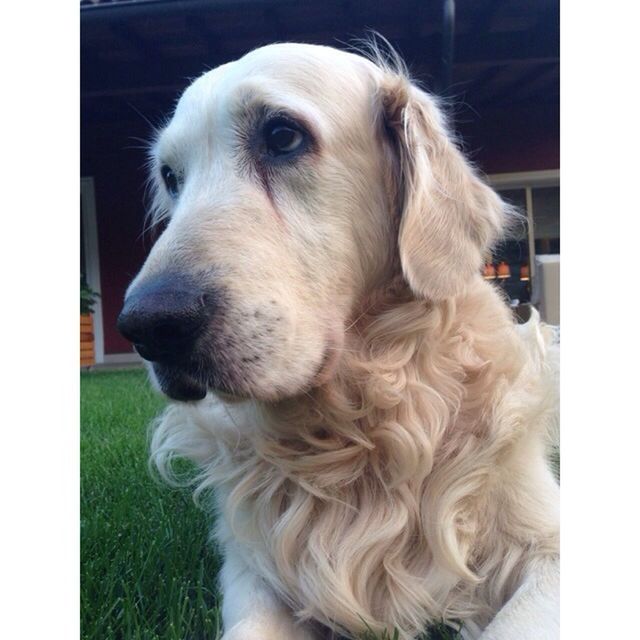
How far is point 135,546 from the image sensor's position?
67.9 inches

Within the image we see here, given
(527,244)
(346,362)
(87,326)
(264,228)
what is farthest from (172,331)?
(527,244)

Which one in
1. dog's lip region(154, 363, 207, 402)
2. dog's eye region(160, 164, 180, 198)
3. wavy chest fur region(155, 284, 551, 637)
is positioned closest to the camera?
dog's lip region(154, 363, 207, 402)

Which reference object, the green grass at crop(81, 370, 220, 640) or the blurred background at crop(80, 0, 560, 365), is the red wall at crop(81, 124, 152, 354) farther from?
the green grass at crop(81, 370, 220, 640)

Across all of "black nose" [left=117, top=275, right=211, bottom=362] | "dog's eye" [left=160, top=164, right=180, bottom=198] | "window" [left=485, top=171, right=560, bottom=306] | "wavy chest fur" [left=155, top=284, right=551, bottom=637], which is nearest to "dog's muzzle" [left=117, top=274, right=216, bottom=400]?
"black nose" [left=117, top=275, right=211, bottom=362]

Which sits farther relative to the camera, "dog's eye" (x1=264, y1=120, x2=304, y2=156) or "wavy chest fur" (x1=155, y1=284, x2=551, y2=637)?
"dog's eye" (x1=264, y1=120, x2=304, y2=156)

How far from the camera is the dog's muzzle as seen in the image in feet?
3.92

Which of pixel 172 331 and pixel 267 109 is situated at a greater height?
pixel 267 109

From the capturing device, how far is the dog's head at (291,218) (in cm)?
128

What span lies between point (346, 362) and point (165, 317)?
Answer: 485 millimetres

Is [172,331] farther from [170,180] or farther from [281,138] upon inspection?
[170,180]

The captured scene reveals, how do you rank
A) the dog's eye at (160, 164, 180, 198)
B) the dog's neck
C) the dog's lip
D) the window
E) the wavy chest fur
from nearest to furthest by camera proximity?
the dog's lip → the wavy chest fur → the dog's neck → the window → the dog's eye at (160, 164, 180, 198)

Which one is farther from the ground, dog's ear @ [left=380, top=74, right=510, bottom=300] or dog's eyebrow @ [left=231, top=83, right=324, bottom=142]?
dog's eyebrow @ [left=231, top=83, right=324, bottom=142]

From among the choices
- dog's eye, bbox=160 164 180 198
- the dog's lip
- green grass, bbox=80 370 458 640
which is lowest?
green grass, bbox=80 370 458 640
